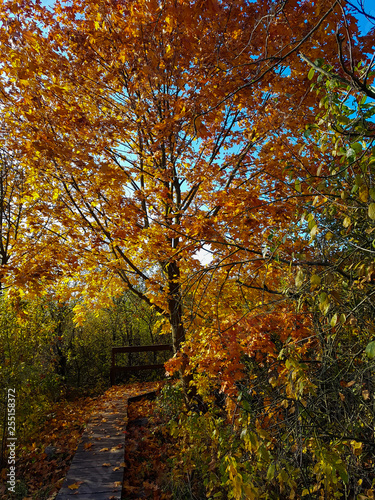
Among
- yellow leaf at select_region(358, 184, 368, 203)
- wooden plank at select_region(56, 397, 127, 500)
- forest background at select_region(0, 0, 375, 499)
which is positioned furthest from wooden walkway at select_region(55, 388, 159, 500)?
yellow leaf at select_region(358, 184, 368, 203)

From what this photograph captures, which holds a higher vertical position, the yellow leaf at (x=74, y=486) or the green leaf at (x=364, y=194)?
the green leaf at (x=364, y=194)

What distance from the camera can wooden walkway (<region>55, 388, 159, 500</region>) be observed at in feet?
10.8

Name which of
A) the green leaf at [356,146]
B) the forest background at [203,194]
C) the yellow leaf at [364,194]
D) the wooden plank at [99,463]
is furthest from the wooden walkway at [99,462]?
the green leaf at [356,146]

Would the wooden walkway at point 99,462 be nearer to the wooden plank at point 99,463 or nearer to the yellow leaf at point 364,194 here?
the wooden plank at point 99,463

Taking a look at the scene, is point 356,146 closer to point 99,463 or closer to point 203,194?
point 203,194

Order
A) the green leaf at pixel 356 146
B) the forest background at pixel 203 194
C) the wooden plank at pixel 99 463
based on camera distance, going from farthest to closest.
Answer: the wooden plank at pixel 99 463, the forest background at pixel 203 194, the green leaf at pixel 356 146

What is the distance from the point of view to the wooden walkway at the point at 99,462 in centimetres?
328

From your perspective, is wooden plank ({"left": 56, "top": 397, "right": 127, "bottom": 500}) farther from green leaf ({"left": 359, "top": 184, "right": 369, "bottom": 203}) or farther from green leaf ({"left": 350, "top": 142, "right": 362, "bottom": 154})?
green leaf ({"left": 350, "top": 142, "right": 362, "bottom": 154})

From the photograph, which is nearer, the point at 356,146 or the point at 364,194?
the point at 356,146

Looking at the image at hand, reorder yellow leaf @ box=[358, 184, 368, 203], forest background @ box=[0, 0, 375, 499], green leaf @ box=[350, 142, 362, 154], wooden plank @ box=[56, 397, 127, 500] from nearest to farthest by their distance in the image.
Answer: green leaf @ box=[350, 142, 362, 154], yellow leaf @ box=[358, 184, 368, 203], forest background @ box=[0, 0, 375, 499], wooden plank @ box=[56, 397, 127, 500]

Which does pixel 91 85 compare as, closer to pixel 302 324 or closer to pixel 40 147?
pixel 40 147

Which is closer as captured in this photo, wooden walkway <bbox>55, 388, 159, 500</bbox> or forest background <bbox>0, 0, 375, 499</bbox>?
forest background <bbox>0, 0, 375, 499</bbox>

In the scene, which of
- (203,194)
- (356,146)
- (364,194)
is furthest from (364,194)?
(203,194)

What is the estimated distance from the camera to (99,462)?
3.91 metres
